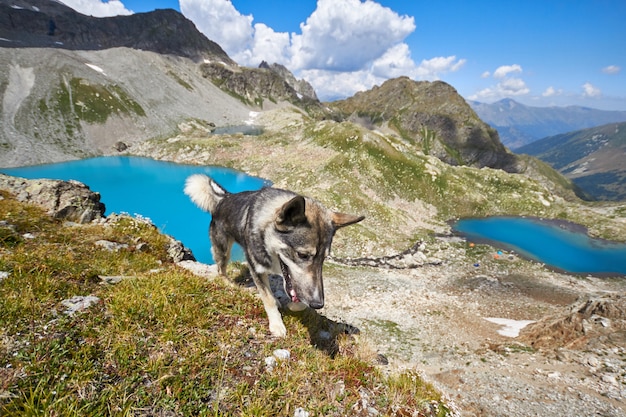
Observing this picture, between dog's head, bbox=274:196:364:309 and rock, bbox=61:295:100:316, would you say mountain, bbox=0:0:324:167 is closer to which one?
rock, bbox=61:295:100:316

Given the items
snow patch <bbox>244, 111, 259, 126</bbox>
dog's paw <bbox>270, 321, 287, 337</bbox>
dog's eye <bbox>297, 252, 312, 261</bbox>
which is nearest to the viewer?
dog's eye <bbox>297, 252, 312, 261</bbox>

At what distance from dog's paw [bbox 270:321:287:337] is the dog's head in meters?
0.88

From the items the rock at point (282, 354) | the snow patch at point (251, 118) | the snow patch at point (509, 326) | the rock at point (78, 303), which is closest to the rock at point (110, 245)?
the rock at point (78, 303)

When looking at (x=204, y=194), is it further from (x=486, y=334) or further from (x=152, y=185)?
(x=152, y=185)

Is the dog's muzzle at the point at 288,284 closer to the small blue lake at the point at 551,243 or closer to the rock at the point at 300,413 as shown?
the rock at the point at 300,413

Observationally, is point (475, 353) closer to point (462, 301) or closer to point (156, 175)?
point (462, 301)

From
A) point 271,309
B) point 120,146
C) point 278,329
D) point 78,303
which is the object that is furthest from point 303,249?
point 120,146

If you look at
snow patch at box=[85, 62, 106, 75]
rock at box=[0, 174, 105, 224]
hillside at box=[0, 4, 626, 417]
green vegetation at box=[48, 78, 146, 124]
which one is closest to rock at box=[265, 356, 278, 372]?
hillside at box=[0, 4, 626, 417]

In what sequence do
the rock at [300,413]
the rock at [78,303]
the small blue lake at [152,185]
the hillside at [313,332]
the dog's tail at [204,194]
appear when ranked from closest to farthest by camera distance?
Result: 1. the hillside at [313,332]
2. the rock at [300,413]
3. the rock at [78,303]
4. the dog's tail at [204,194]
5. the small blue lake at [152,185]

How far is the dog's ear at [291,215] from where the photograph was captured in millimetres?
5020

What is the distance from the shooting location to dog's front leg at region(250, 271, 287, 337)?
236 inches

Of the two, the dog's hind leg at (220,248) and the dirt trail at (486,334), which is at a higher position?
the dog's hind leg at (220,248)

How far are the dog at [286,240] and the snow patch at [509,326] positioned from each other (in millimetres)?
20191

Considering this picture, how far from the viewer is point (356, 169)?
59.5 meters
